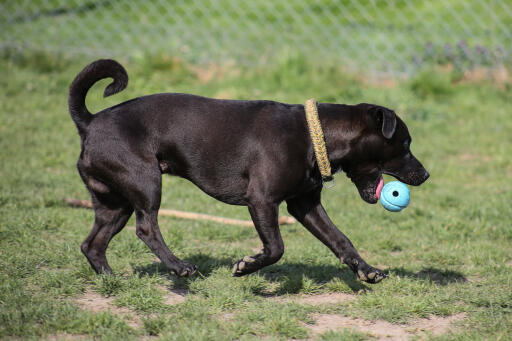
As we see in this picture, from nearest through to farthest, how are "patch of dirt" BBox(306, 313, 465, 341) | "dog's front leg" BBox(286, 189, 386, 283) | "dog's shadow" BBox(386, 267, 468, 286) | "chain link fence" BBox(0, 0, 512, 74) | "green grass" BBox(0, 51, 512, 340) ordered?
"patch of dirt" BBox(306, 313, 465, 341) < "green grass" BBox(0, 51, 512, 340) < "dog's front leg" BBox(286, 189, 386, 283) < "dog's shadow" BBox(386, 267, 468, 286) < "chain link fence" BBox(0, 0, 512, 74)

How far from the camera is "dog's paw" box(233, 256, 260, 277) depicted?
4.23m

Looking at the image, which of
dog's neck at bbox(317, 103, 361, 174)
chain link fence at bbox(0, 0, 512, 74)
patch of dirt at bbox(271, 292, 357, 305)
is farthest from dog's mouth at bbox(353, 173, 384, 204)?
chain link fence at bbox(0, 0, 512, 74)

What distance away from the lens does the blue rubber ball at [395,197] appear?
4566 millimetres

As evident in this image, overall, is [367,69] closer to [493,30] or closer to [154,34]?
[493,30]

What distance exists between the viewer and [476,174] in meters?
7.74

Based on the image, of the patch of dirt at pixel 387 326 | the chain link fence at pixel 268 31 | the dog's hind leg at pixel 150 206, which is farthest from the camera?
the chain link fence at pixel 268 31

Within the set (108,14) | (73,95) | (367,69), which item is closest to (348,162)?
(73,95)

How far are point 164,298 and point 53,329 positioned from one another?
2.72 ft

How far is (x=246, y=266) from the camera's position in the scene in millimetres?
4254

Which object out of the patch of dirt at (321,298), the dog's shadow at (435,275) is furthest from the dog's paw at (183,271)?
the dog's shadow at (435,275)

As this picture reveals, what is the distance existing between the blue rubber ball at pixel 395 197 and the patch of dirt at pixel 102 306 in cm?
189

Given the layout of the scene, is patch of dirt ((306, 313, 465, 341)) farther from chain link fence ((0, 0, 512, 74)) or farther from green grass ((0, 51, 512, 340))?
chain link fence ((0, 0, 512, 74))

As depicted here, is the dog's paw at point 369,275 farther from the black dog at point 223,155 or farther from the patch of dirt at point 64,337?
the patch of dirt at point 64,337

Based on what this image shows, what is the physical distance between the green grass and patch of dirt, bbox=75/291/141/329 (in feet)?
0.17
